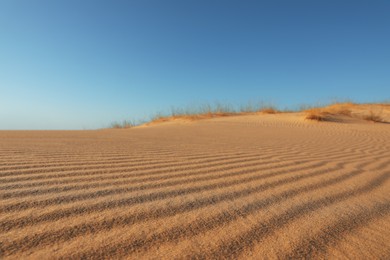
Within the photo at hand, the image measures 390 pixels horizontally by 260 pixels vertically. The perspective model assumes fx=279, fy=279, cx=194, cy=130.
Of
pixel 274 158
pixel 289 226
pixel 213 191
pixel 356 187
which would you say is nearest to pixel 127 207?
pixel 213 191

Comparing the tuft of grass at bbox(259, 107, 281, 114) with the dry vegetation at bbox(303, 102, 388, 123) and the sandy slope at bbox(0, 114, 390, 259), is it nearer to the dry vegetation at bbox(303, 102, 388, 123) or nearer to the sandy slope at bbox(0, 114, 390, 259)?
the dry vegetation at bbox(303, 102, 388, 123)

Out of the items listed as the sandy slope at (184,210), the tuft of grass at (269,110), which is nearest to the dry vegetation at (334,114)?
the tuft of grass at (269,110)

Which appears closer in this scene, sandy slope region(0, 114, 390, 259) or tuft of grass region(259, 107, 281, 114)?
sandy slope region(0, 114, 390, 259)

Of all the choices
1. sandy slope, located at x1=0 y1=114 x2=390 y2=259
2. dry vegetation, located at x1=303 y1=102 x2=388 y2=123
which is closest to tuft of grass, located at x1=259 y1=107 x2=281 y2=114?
dry vegetation, located at x1=303 y1=102 x2=388 y2=123

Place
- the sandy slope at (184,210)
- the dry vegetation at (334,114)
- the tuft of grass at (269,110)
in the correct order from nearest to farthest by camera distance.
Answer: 1. the sandy slope at (184,210)
2. the dry vegetation at (334,114)
3. the tuft of grass at (269,110)

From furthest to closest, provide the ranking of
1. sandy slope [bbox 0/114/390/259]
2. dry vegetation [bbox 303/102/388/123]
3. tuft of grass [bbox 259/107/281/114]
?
tuft of grass [bbox 259/107/281/114]
dry vegetation [bbox 303/102/388/123]
sandy slope [bbox 0/114/390/259]

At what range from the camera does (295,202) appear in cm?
156

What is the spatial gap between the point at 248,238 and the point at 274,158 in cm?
197

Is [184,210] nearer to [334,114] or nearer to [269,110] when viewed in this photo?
[334,114]

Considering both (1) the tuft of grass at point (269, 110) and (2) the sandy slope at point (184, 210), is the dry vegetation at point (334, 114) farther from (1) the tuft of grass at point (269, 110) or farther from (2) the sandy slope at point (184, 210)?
(2) the sandy slope at point (184, 210)

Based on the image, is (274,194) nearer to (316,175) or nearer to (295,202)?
(295,202)

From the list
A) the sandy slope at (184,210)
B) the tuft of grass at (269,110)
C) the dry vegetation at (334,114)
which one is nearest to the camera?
the sandy slope at (184,210)

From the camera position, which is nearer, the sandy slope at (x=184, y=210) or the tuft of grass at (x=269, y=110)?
the sandy slope at (x=184, y=210)

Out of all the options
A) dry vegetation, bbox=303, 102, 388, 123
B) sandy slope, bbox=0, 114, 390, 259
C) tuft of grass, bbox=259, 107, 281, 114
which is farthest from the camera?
tuft of grass, bbox=259, 107, 281, 114
